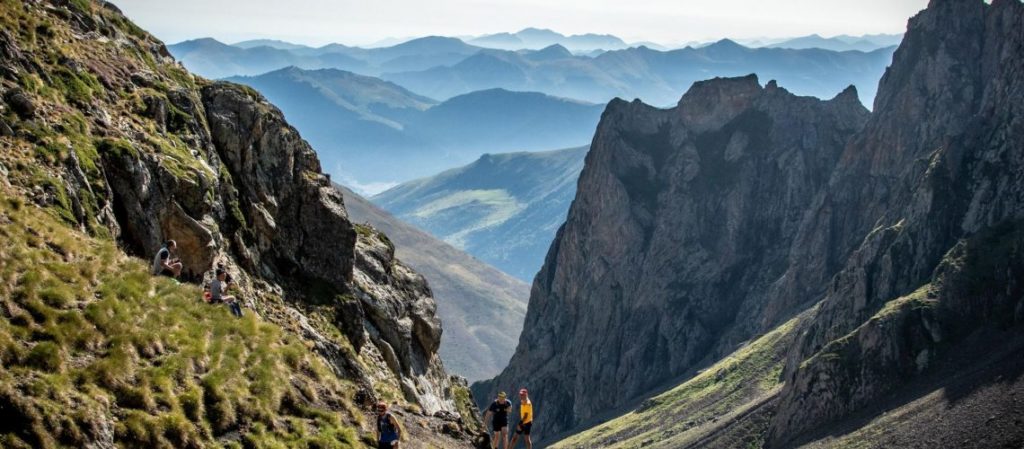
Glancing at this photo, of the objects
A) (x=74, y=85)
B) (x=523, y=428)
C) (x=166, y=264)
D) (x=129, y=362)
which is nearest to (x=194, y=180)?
(x=74, y=85)

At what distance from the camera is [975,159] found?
17825 centimetres

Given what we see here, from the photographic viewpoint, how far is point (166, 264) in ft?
133

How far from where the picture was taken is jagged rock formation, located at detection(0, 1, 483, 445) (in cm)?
4416

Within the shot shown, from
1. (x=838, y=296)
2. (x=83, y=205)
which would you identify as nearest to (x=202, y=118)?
(x=83, y=205)

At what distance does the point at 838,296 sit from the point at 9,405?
575ft

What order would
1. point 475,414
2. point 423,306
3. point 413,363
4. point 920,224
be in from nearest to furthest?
point 413,363, point 423,306, point 475,414, point 920,224

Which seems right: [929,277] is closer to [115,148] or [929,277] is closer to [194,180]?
[194,180]

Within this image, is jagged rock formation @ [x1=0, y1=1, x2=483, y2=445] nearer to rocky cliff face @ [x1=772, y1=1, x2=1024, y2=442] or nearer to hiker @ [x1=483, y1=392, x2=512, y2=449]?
hiker @ [x1=483, y1=392, x2=512, y2=449]

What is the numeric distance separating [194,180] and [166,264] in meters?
11.6

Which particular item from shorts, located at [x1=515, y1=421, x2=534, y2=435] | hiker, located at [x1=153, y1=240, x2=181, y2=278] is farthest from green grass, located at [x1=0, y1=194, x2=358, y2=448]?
shorts, located at [x1=515, y1=421, x2=534, y2=435]

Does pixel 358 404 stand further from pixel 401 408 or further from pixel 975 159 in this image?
pixel 975 159

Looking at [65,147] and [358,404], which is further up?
[65,147]

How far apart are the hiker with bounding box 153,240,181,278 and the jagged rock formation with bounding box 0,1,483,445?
3.00 metres

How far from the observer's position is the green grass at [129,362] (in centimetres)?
2888
